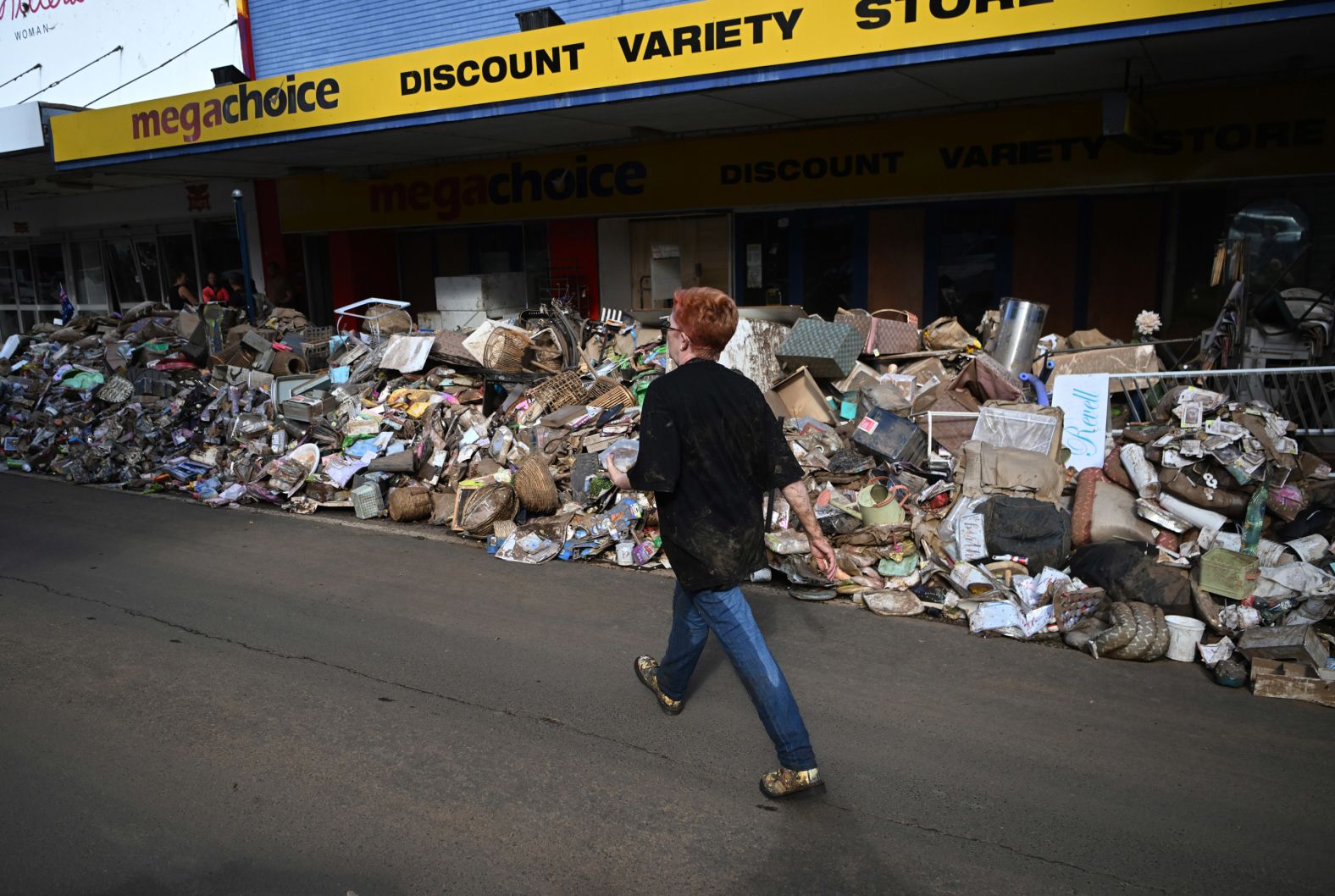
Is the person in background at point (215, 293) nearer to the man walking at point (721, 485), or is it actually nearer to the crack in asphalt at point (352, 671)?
the crack in asphalt at point (352, 671)

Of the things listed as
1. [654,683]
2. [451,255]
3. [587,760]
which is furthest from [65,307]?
[587,760]

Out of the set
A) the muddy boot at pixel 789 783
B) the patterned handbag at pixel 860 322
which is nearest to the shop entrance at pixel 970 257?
the patterned handbag at pixel 860 322

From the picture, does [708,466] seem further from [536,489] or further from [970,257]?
[970,257]

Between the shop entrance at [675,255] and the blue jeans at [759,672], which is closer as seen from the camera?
the blue jeans at [759,672]

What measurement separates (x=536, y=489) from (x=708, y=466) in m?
4.05

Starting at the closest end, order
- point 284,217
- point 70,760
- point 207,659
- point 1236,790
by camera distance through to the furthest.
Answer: point 1236,790 < point 70,760 < point 207,659 < point 284,217

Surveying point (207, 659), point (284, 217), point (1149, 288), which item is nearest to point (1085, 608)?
point (207, 659)

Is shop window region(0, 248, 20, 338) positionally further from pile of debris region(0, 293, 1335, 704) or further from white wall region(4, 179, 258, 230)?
pile of debris region(0, 293, 1335, 704)

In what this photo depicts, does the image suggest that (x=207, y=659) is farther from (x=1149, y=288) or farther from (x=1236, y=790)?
(x=1149, y=288)

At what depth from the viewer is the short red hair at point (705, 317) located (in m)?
3.73

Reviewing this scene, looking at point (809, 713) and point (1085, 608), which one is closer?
point (809, 713)

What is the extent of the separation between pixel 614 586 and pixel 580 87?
5.34m

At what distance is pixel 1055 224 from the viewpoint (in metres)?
10.4

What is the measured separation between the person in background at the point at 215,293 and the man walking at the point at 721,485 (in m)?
14.2
